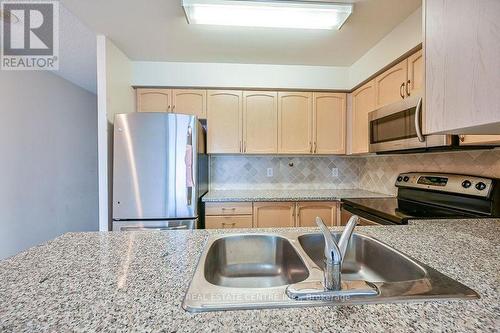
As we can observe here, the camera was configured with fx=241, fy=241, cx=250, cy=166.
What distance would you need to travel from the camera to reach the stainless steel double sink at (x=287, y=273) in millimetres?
528

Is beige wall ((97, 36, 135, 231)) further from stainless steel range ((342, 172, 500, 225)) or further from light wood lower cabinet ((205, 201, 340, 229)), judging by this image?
stainless steel range ((342, 172, 500, 225))

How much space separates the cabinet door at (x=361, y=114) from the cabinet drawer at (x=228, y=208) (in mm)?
1320

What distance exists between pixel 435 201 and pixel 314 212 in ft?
3.48

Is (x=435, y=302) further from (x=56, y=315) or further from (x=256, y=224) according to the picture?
(x=256, y=224)

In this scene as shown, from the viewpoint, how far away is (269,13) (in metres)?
1.76

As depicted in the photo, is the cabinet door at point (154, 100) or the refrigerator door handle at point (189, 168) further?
the cabinet door at point (154, 100)

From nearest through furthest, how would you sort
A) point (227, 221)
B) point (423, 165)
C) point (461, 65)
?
point (461, 65), point (423, 165), point (227, 221)

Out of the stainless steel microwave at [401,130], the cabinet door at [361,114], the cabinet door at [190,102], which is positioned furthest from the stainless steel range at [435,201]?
the cabinet door at [190,102]

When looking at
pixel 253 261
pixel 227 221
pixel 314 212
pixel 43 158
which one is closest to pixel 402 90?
pixel 314 212

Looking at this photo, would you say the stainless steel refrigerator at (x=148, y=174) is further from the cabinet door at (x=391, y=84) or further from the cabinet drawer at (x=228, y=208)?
the cabinet door at (x=391, y=84)

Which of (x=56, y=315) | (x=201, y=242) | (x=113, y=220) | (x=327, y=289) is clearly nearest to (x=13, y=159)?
(x=113, y=220)

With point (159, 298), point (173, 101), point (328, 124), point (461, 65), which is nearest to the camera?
point (159, 298)

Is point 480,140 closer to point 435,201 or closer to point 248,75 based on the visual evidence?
point 435,201

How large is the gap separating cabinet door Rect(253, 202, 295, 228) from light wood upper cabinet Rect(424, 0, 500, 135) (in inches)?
70.7
